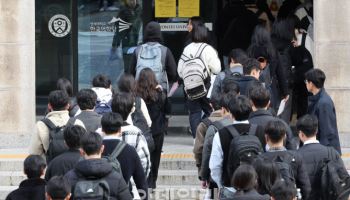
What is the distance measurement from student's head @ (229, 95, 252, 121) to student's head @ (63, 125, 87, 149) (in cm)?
135

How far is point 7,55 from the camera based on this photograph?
14641 millimetres

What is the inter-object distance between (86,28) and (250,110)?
8.25 meters

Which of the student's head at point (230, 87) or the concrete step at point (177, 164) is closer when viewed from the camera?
the student's head at point (230, 87)

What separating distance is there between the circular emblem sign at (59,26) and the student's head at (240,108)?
8199 mm

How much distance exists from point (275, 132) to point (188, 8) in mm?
8409

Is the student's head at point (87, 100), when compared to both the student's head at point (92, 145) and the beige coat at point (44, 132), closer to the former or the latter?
the beige coat at point (44, 132)

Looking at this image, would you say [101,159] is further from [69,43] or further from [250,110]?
[69,43]

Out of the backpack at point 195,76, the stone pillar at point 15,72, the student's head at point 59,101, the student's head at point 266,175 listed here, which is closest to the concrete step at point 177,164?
the backpack at point 195,76

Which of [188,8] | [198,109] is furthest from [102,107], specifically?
[188,8]

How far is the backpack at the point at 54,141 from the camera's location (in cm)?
1012

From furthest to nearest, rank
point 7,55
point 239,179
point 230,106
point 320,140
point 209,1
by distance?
point 209,1 → point 7,55 → point 320,140 → point 230,106 → point 239,179

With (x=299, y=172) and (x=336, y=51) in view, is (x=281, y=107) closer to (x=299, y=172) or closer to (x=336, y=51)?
(x=336, y=51)

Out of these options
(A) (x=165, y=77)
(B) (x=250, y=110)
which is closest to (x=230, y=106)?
(B) (x=250, y=110)

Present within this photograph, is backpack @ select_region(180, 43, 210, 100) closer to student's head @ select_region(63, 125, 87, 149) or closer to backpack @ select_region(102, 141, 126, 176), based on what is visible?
backpack @ select_region(102, 141, 126, 176)
